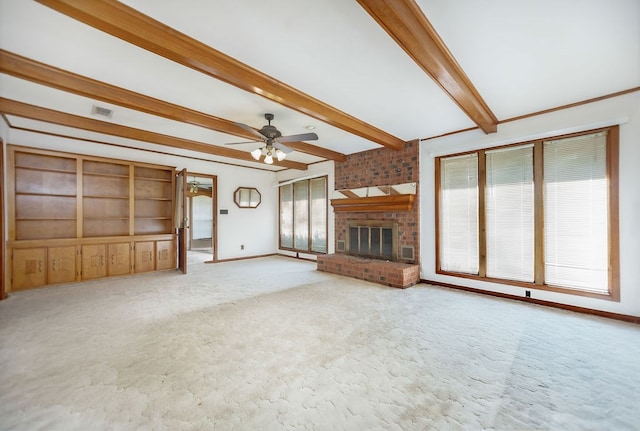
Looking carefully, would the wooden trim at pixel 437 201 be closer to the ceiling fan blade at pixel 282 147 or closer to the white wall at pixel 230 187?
the ceiling fan blade at pixel 282 147

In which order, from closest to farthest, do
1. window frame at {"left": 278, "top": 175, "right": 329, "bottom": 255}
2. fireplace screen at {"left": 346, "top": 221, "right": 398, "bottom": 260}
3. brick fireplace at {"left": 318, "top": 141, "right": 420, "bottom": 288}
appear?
1. brick fireplace at {"left": 318, "top": 141, "right": 420, "bottom": 288}
2. fireplace screen at {"left": 346, "top": 221, "right": 398, "bottom": 260}
3. window frame at {"left": 278, "top": 175, "right": 329, "bottom": 255}

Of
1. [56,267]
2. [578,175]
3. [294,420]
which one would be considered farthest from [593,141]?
[56,267]

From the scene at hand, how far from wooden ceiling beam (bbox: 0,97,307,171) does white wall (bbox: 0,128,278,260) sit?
2.76 feet

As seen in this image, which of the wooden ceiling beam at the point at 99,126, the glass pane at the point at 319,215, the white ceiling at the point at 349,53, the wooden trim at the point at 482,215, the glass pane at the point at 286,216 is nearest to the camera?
the white ceiling at the point at 349,53

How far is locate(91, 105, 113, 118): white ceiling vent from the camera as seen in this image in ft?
11.7

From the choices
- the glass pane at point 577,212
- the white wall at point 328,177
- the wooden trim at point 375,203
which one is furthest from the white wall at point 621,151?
the white wall at point 328,177

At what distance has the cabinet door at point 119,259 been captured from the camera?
509cm

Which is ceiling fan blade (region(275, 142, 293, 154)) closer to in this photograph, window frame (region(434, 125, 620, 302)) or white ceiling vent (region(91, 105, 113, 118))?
white ceiling vent (region(91, 105, 113, 118))

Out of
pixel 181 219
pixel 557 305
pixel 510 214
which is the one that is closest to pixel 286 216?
A: pixel 181 219

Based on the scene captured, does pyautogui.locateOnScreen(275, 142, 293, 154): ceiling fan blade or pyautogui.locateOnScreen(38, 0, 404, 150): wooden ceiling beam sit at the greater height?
pyautogui.locateOnScreen(38, 0, 404, 150): wooden ceiling beam

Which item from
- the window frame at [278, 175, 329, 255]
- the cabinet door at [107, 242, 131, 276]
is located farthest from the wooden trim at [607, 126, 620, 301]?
the cabinet door at [107, 242, 131, 276]

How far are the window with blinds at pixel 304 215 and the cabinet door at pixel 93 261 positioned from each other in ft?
14.1

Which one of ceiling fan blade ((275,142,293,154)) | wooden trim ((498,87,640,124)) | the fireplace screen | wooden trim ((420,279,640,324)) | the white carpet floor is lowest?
the white carpet floor

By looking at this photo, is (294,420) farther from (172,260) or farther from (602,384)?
(172,260)
